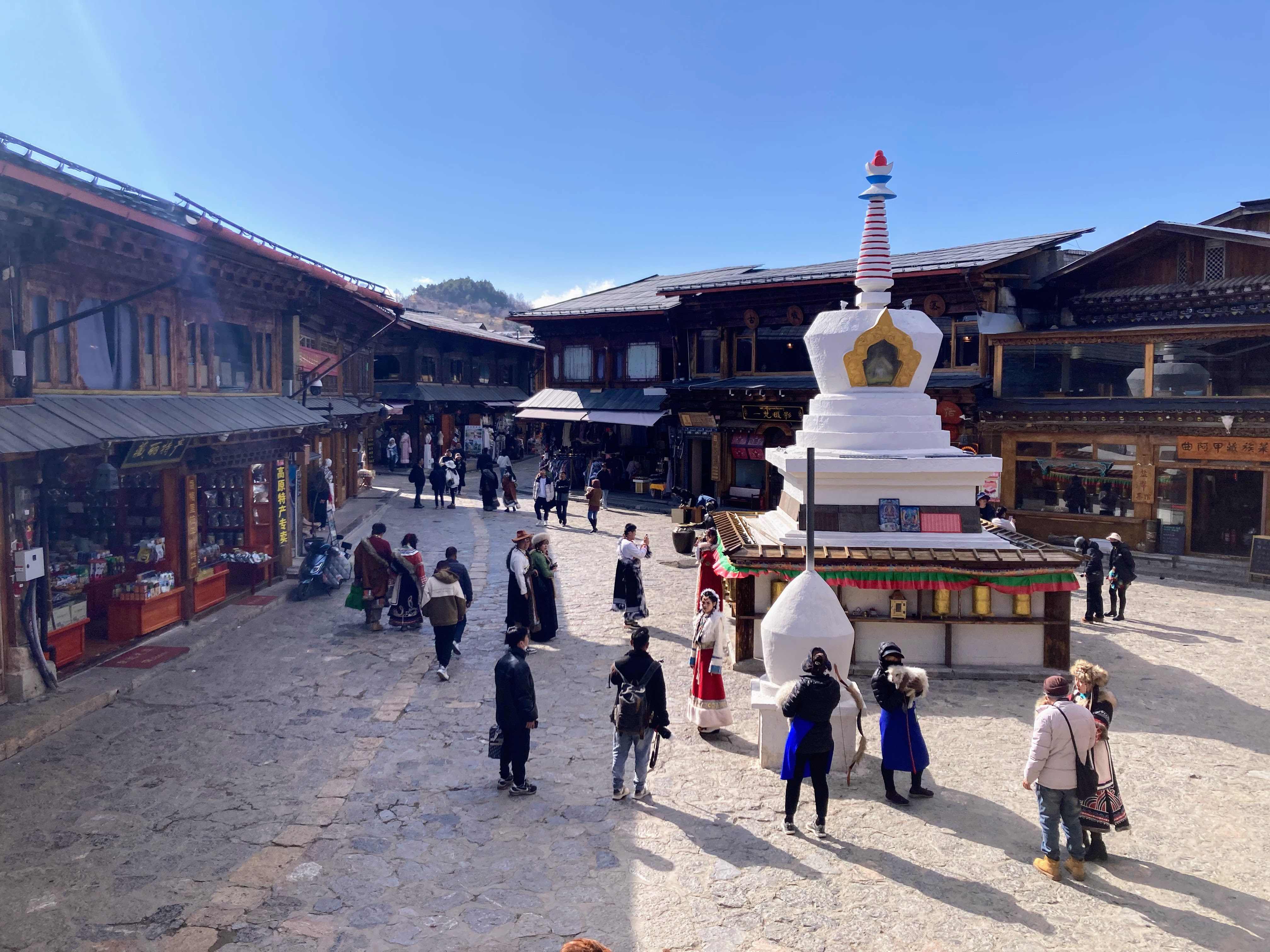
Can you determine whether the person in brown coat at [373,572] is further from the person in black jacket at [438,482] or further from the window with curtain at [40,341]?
the person in black jacket at [438,482]

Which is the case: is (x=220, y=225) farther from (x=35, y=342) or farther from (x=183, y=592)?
(x=183, y=592)

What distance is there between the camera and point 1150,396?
68.3 feet

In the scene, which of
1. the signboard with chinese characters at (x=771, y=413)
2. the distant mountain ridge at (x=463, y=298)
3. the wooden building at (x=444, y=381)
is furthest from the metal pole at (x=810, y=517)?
the distant mountain ridge at (x=463, y=298)

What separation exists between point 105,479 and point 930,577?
412 inches

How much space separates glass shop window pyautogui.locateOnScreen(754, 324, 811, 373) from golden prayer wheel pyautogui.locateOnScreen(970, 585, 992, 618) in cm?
1646

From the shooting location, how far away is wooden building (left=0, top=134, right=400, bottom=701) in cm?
977

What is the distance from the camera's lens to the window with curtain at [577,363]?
1341 inches

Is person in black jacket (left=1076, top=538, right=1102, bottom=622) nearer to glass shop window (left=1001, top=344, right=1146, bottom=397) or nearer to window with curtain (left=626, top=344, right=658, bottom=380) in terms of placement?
glass shop window (left=1001, top=344, right=1146, bottom=397)

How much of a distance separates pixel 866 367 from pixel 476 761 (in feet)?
26.9

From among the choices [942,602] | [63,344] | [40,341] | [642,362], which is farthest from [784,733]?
[642,362]

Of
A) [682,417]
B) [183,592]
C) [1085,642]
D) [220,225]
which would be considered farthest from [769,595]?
[682,417]

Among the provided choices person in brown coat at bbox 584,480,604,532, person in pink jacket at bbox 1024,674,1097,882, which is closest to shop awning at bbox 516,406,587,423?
person in brown coat at bbox 584,480,604,532

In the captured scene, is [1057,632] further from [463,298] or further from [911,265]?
[463,298]

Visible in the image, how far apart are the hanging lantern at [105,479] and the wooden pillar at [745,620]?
7.97 meters
